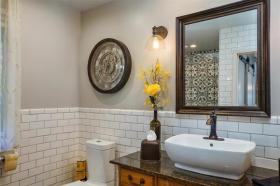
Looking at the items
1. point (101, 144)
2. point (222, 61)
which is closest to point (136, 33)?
Result: point (222, 61)

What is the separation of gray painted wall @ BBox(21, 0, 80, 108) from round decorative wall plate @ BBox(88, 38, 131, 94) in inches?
11.7

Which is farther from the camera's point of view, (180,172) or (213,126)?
(213,126)

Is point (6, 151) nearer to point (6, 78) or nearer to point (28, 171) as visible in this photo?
point (28, 171)

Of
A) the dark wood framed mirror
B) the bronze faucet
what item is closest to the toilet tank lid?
the dark wood framed mirror

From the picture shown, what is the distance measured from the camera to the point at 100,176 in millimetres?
2393

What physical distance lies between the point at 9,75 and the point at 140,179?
60.0 inches

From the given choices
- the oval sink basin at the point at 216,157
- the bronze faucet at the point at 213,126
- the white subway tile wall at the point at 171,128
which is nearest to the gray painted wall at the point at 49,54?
the white subway tile wall at the point at 171,128

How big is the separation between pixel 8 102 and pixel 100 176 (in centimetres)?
115

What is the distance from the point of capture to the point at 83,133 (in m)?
2.84

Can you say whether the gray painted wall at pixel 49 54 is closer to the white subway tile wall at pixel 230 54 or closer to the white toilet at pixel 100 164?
the white toilet at pixel 100 164

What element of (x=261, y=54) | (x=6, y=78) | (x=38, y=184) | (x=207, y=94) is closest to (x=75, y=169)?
(x=38, y=184)

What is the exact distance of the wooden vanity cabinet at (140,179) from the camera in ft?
5.00

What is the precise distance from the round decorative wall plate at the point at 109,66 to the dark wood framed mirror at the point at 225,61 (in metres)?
0.63

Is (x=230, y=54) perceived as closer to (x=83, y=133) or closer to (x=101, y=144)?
(x=101, y=144)
